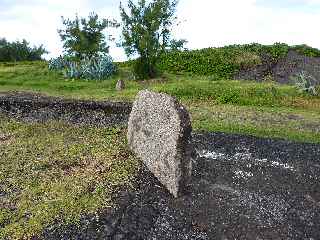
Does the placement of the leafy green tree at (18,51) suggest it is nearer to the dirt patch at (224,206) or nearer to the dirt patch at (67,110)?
the dirt patch at (67,110)

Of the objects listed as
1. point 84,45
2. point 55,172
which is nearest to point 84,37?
point 84,45

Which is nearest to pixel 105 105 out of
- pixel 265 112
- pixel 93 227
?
pixel 265 112

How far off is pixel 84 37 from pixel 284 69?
1422cm

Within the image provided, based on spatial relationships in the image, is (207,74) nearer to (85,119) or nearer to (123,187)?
(85,119)

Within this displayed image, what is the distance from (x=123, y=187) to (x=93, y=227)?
2.15 metres

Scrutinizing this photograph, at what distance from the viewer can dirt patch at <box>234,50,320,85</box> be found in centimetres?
3750

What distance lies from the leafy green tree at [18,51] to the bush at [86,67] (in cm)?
2056

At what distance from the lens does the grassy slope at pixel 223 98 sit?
21.0 meters

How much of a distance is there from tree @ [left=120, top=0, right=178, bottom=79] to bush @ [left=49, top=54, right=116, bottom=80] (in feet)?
5.41

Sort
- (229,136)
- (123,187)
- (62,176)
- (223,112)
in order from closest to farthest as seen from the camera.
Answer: (123,187) < (62,176) < (229,136) < (223,112)

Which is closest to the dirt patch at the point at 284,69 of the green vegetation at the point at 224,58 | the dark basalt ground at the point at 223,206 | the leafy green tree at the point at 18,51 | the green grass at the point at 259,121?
the green vegetation at the point at 224,58

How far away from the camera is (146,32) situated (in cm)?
3325

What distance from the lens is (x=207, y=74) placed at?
37.7 meters

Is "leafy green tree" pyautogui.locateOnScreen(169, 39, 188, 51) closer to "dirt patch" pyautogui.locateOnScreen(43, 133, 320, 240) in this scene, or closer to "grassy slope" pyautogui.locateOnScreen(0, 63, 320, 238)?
"grassy slope" pyautogui.locateOnScreen(0, 63, 320, 238)
